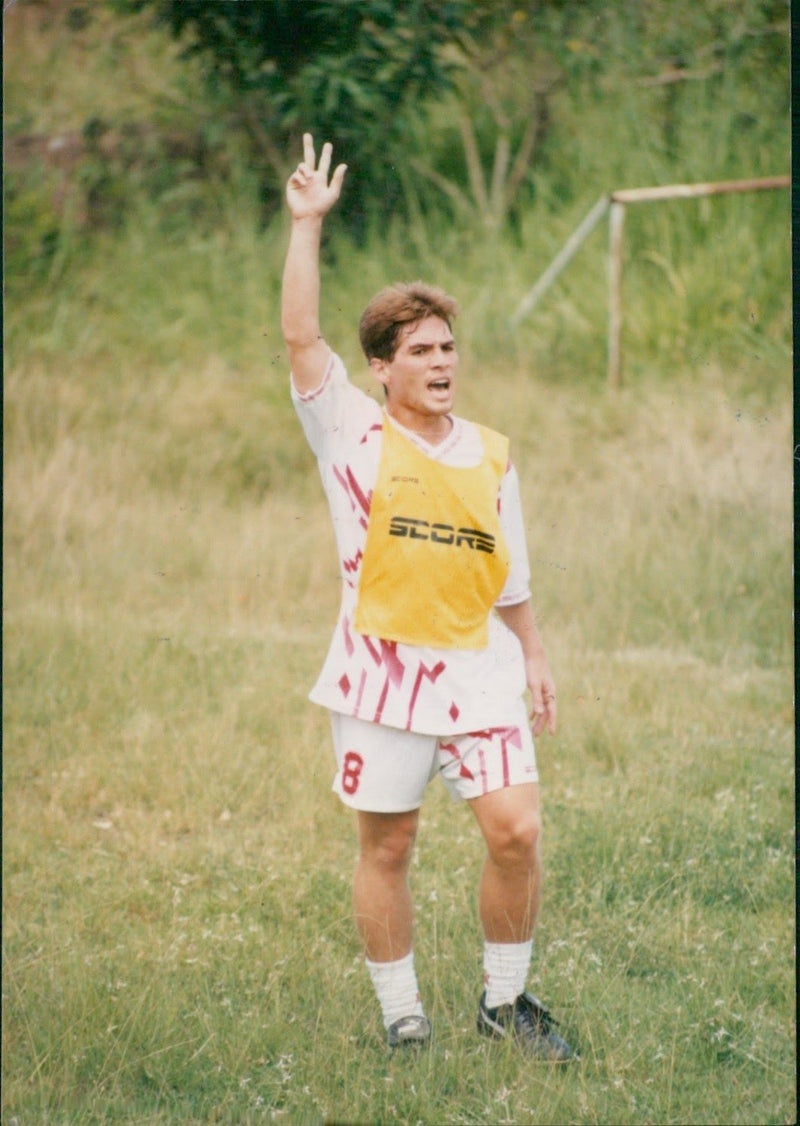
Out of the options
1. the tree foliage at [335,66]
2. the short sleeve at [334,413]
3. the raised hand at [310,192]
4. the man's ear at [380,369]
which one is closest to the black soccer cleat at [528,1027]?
the short sleeve at [334,413]

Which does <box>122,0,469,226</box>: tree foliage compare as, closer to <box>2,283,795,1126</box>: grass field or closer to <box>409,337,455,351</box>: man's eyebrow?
<box>2,283,795,1126</box>: grass field

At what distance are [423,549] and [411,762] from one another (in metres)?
0.46

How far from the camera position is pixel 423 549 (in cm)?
312

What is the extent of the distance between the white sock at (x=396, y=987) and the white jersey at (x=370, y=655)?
593 mm

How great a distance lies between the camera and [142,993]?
3.52m

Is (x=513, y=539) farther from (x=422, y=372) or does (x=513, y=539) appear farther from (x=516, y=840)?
(x=516, y=840)

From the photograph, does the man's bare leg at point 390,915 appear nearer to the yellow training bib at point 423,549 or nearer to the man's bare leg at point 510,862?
the man's bare leg at point 510,862

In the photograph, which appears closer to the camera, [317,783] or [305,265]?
[305,265]

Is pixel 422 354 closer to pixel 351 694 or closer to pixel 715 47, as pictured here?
pixel 351 694

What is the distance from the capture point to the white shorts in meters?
3.17

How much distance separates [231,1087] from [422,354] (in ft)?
5.43

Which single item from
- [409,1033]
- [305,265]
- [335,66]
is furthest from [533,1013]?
[335,66]

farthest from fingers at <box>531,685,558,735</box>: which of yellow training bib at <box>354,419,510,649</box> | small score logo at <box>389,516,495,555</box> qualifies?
small score logo at <box>389,516,495,555</box>

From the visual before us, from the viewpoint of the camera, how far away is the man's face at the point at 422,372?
3.19m
